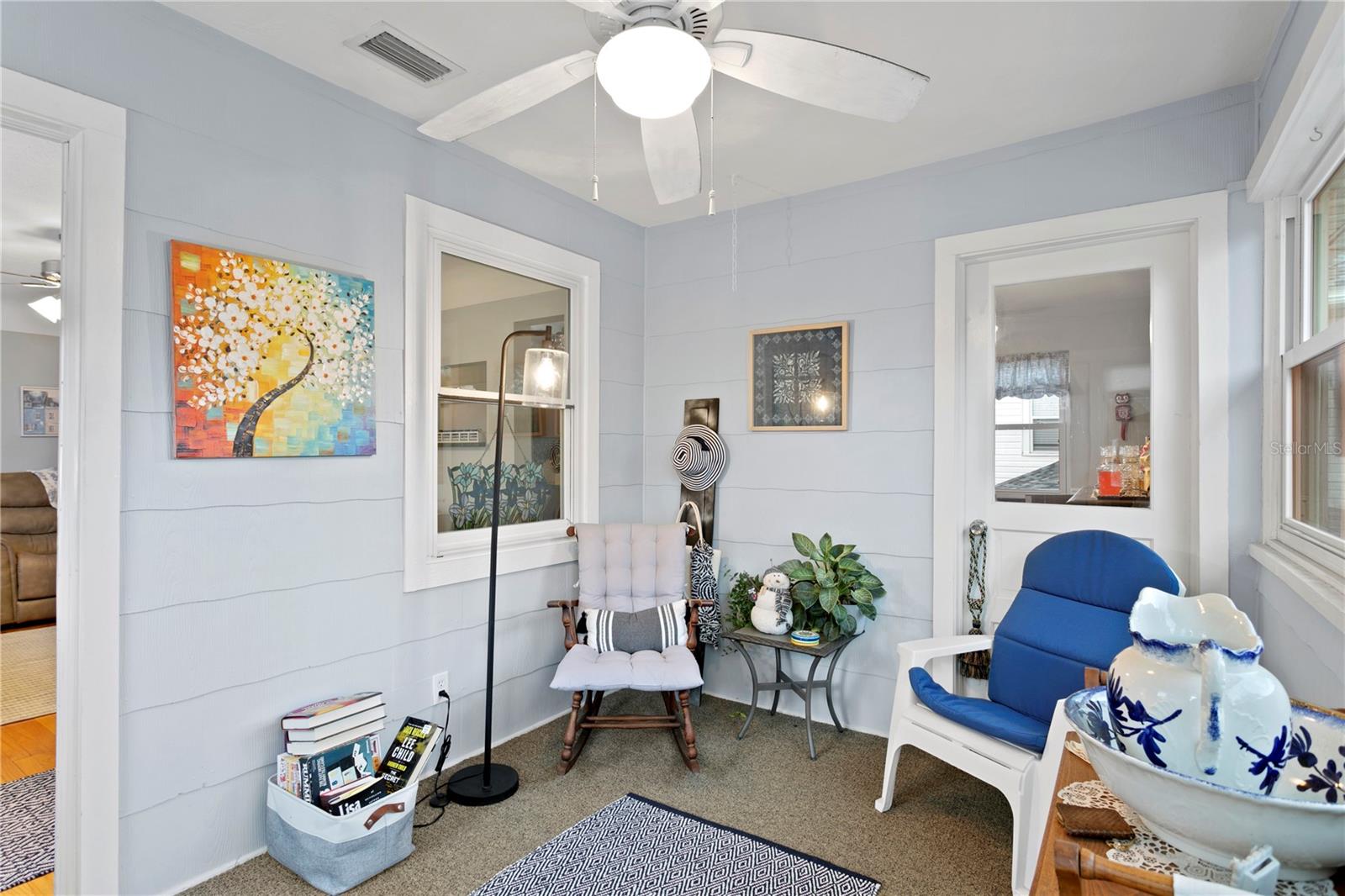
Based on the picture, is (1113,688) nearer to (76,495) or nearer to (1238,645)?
(1238,645)

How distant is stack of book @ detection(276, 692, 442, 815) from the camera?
7.52 ft

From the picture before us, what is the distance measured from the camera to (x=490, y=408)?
3.32 meters

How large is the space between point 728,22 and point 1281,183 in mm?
1790

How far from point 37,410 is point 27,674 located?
311cm

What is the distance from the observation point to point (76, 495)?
77.3 inches

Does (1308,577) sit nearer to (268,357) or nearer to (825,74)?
(825,74)

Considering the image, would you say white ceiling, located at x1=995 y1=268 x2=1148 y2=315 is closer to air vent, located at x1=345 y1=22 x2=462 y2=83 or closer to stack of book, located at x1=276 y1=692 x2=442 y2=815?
air vent, located at x1=345 y1=22 x2=462 y2=83

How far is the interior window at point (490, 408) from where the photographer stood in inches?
122

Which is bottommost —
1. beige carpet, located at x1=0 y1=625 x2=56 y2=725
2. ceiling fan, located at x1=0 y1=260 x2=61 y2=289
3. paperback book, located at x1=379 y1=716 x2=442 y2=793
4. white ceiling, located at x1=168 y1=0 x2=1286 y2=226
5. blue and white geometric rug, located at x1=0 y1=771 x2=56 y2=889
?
blue and white geometric rug, located at x1=0 y1=771 x2=56 y2=889

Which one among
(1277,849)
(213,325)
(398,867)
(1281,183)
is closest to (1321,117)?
(1281,183)

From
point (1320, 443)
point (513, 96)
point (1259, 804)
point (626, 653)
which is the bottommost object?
point (626, 653)

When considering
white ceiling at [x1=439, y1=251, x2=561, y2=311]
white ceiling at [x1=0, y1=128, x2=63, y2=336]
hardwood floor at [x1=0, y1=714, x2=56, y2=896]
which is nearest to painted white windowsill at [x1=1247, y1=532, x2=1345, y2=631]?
white ceiling at [x1=439, y1=251, x2=561, y2=311]

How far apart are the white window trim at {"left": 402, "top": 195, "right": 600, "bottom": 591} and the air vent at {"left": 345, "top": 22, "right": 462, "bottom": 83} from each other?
0.50 metres

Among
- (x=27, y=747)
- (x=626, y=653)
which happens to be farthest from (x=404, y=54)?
(x=27, y=747)
